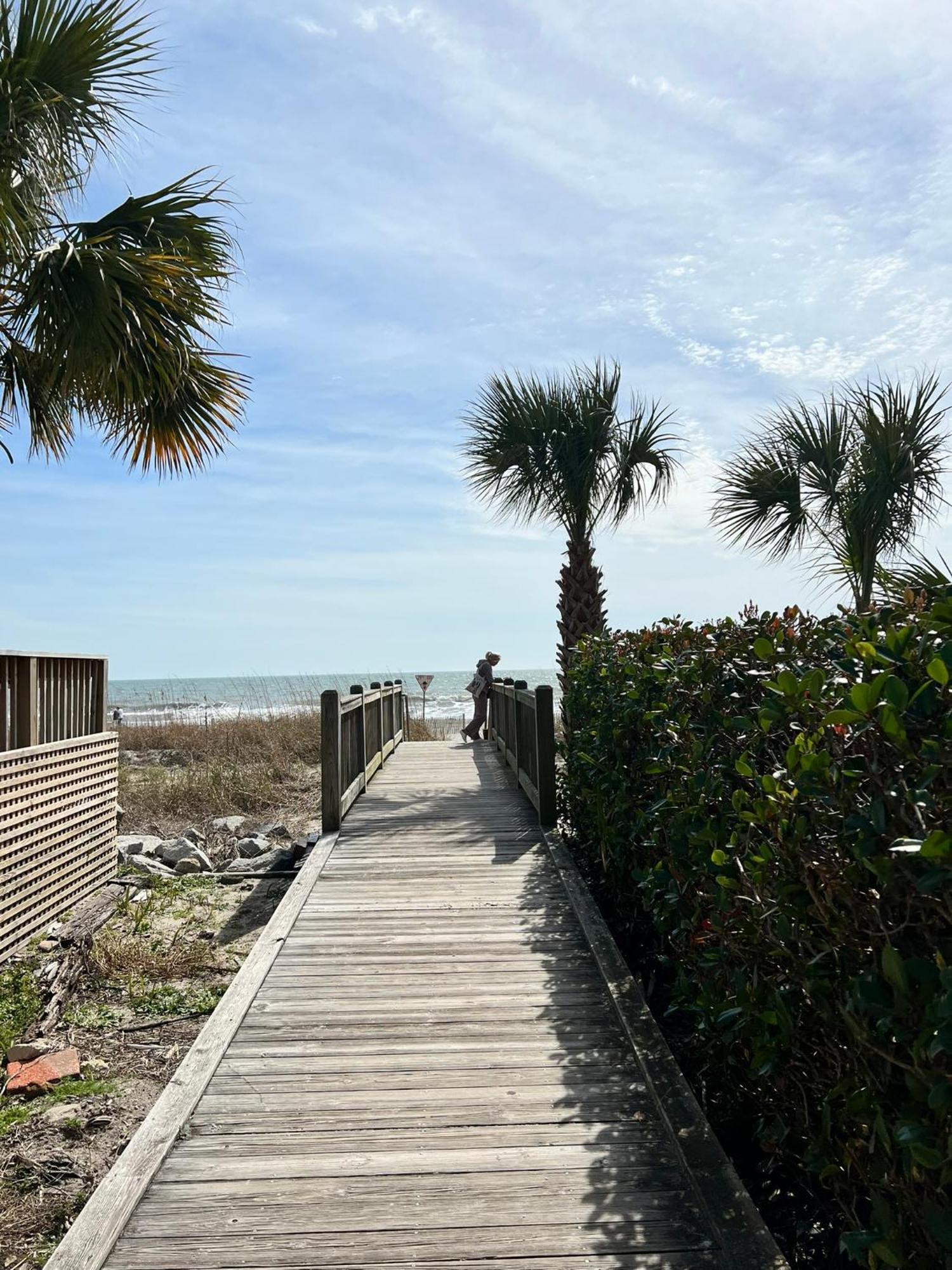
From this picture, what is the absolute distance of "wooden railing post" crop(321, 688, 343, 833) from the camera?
7.02 meters

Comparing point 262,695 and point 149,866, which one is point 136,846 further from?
point 262,695

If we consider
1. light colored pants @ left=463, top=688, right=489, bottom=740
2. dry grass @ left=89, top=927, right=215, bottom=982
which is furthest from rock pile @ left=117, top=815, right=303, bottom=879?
light colored pants @ left=463, top=688, right=489, bottom=740

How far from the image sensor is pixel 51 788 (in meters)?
6.48

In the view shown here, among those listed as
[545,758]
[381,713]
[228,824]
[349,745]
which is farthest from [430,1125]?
[381,713]

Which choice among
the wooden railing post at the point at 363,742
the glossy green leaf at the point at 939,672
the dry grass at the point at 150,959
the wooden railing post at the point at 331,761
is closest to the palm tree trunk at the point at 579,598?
the wooden railing post at the point at 363,742

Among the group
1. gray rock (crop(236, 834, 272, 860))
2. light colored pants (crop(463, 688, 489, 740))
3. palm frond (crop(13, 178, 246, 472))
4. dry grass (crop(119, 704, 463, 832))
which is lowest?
gray rock (crop(236, 834, 272, 860))

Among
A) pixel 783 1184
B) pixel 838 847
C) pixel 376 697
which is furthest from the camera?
pixel 376 697

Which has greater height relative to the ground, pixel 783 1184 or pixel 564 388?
pixel 564 388

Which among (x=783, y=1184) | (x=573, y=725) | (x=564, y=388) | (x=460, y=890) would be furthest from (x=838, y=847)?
(x=564, y=388)

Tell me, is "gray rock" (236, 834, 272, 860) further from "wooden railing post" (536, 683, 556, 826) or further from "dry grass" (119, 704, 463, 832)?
"wooden railing post" (536, 683, 556, 826)

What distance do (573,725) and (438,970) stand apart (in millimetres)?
3832

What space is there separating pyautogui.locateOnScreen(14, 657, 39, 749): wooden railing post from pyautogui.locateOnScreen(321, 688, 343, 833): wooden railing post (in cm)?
204

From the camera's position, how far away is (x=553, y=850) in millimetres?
6625

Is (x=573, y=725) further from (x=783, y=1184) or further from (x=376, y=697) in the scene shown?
(x=783, y=1184)
